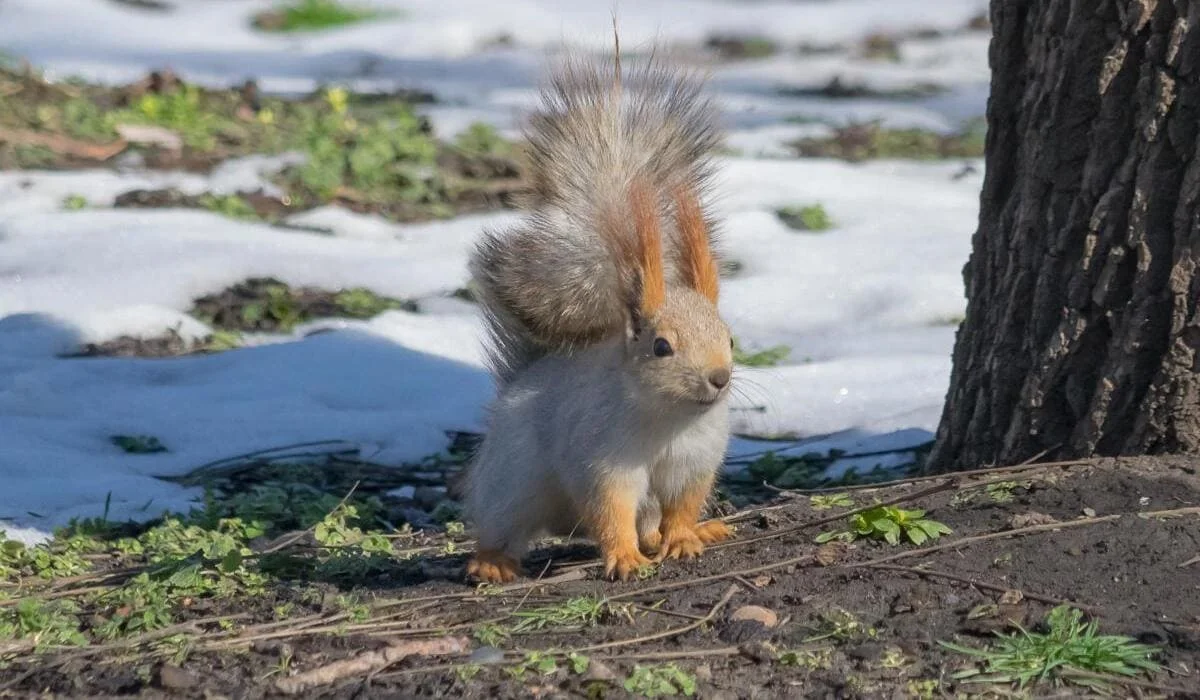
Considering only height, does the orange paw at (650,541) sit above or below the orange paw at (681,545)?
below

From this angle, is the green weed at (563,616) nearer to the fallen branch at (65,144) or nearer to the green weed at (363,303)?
the green weed at (363,303)

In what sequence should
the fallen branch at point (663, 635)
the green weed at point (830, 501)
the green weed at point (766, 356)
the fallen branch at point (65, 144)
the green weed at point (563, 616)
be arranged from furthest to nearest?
1. the fallen branch at point (65, 144)
2. the green weed at point (766, 356)
3. the green weed at point (830, 501)
4. the green weed at point (563, 616)
5. the fallen branch at point (663, 635)

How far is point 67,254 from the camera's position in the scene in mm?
5746

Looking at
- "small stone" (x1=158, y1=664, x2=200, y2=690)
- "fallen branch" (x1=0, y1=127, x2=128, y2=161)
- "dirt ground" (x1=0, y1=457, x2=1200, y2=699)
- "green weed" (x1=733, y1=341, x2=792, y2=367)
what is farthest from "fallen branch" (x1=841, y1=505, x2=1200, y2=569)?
"fallen branch" (x1=0, y1=127, x2=128, y2=161)

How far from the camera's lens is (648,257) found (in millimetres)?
2861

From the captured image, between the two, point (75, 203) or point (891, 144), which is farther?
point (891, 144)

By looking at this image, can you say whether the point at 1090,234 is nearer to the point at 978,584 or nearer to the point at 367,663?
the point at 978,584

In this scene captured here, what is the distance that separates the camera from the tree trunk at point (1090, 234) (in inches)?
120

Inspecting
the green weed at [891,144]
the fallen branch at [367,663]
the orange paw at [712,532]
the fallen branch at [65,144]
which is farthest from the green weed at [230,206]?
the fallen branch at [367,663]

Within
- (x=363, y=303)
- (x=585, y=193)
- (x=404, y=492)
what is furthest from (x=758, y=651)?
(x=363, y=303)

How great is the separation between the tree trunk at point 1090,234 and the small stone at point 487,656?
1345 millimetres

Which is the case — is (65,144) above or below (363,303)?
above

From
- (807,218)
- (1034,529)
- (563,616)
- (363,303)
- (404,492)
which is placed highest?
(1034,529)

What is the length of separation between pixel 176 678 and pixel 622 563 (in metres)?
0.86
